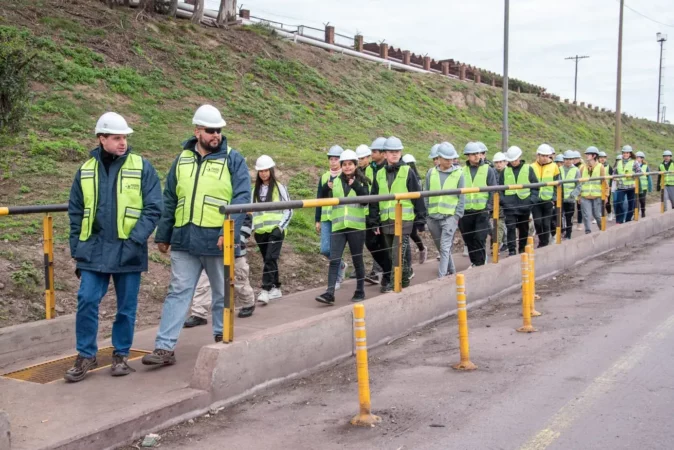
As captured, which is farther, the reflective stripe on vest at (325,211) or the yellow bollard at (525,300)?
the reflective stripe on vest at (325,211)

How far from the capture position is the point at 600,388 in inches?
237

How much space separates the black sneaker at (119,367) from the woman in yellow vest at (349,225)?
10.2ft

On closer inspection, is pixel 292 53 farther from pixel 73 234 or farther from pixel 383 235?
pixel 73 234

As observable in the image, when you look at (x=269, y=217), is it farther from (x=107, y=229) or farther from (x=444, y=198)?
(x=107, y=229)

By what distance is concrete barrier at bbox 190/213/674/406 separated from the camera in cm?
583

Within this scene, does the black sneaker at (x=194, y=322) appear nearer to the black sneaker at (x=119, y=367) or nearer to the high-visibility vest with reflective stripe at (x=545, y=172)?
the black sneaker at (x=119, y=367)

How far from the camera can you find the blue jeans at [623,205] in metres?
17.3

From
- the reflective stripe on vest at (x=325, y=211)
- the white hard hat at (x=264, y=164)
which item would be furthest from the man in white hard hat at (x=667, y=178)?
the white hard hat at (x=264, y=164)

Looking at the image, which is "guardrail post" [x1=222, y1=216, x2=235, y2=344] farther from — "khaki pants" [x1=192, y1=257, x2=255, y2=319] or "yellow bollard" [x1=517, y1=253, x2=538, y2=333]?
"yellow bollard" [x1=517, y1=253, x2=538, y2=333]

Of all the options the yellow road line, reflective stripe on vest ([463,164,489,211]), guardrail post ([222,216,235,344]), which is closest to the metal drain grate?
guardrail post ([222,216,235,344])

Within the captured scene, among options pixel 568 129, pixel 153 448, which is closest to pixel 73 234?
pixel 153 448

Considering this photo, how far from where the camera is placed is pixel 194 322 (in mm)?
8227

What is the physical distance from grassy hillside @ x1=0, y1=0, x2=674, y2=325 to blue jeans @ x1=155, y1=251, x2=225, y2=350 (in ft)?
11.9

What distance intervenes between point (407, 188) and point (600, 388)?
3991 mm
